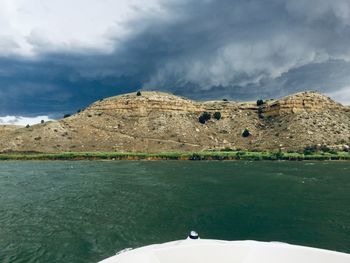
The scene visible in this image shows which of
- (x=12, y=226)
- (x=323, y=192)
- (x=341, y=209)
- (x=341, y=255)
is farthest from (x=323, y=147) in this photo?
(x=341, y=255)

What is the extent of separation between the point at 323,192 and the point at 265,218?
60.3ft

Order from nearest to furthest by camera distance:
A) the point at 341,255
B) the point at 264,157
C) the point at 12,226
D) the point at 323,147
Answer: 1. the point at 341,255
2. the point at 12,226
3. the point at 264,157
4. the point at 323,147

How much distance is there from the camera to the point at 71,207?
3709cm

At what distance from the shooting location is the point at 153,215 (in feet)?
109

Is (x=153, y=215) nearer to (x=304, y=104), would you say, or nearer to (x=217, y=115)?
(x=304, y=104)

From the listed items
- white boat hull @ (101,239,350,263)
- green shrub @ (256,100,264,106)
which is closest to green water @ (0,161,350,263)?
white boat hull @ (101,239,350,263)

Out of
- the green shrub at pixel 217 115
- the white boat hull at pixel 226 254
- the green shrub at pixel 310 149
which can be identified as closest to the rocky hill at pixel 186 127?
the green shrub at pixel 217 115

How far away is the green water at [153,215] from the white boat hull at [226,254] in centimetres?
1335

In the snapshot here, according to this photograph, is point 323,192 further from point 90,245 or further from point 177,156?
point 177,156

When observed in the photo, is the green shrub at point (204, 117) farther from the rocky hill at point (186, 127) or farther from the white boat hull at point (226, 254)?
the white boat hull at point (226, 254)

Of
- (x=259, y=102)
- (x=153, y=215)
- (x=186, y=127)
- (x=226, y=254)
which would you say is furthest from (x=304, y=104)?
(x=226, y=254)

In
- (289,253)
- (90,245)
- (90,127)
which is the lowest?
(90,245)

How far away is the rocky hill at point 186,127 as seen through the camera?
13262cm

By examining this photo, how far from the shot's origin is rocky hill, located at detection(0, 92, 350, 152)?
133m
